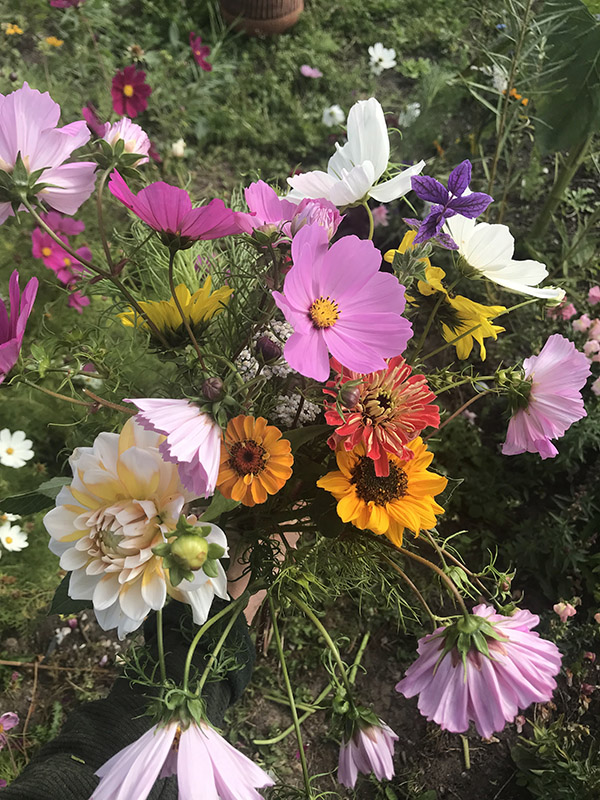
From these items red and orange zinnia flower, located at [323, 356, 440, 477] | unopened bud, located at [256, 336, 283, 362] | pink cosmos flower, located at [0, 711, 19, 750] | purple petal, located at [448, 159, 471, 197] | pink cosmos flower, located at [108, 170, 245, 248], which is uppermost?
purple petal, located at [448, 159, 471, 197]

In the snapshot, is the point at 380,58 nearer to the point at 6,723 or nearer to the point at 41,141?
the point at 41,141

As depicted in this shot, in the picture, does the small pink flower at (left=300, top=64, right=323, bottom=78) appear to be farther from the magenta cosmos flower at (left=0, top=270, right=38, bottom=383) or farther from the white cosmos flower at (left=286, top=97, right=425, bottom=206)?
the magenta cosmos flower at (left=0, top=270, right=38, bottom=383)

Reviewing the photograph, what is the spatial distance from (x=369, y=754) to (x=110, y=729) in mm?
250

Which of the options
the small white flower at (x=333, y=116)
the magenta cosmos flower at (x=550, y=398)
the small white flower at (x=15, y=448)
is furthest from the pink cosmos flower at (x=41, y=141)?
the small white flower at (x=333, y=116)

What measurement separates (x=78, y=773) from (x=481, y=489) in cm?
87

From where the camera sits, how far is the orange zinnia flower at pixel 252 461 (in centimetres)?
45

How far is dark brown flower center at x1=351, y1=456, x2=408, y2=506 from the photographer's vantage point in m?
0.46

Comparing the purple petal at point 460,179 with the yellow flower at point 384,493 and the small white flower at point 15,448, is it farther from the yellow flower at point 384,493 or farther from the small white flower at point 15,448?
the small white flower at point 15,448

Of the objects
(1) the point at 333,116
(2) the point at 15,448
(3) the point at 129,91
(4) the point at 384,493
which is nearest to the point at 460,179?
(4) the point at 384,493

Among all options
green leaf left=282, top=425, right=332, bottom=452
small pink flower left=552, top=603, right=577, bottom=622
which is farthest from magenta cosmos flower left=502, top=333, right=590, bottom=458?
small pink flower left=552, top=603, right=577, bottom=622

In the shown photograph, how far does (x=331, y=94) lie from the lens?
2.01 meters

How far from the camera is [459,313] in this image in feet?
1.70

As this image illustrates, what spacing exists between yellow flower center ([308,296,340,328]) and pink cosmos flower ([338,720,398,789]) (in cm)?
30

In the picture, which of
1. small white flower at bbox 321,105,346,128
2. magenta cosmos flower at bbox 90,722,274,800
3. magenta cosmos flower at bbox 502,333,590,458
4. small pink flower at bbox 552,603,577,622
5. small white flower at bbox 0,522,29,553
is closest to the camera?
magenta cosmos flower at bbox 90,722,274,800
